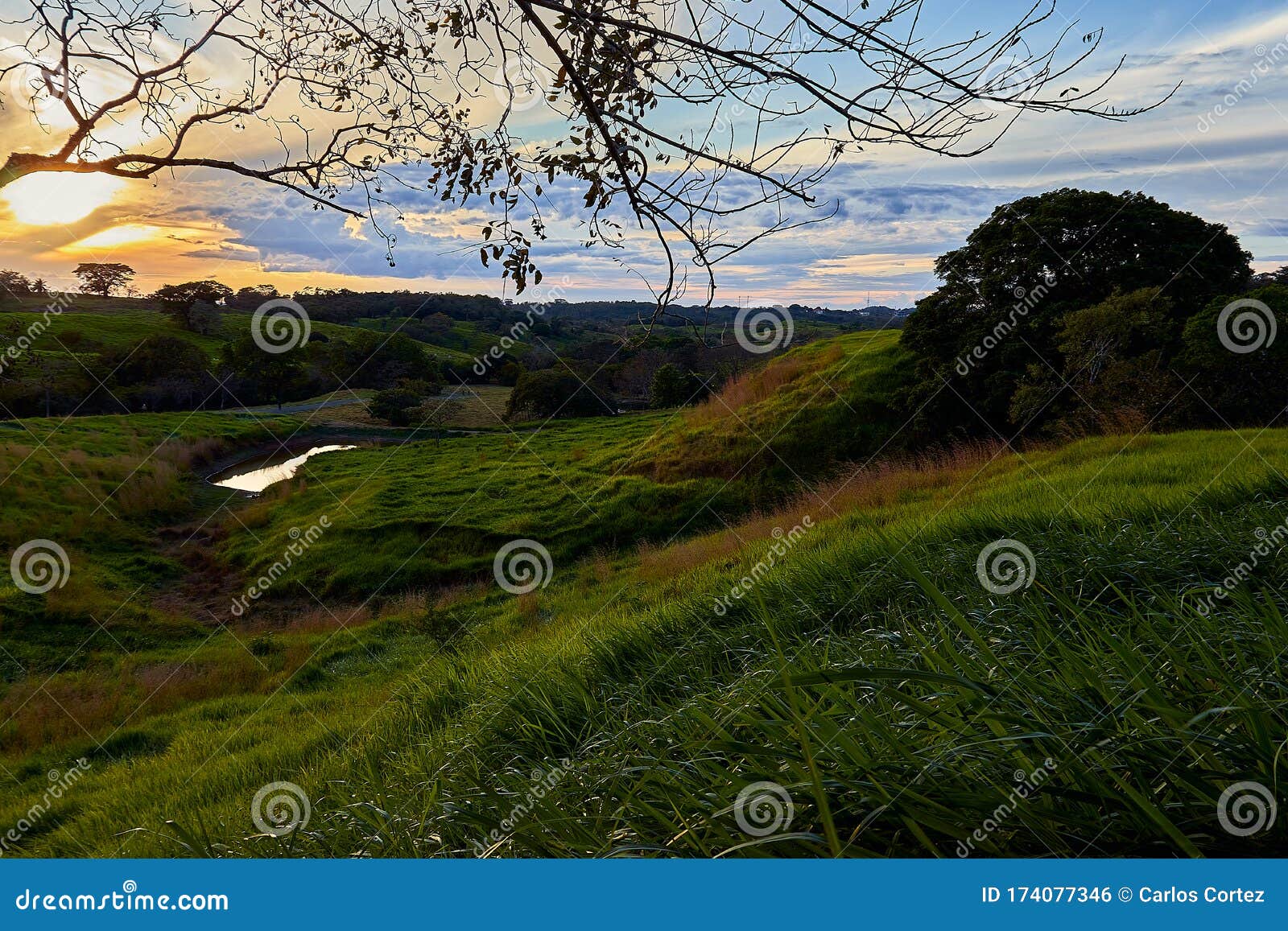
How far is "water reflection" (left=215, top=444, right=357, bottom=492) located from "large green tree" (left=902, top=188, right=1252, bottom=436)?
29.2 m

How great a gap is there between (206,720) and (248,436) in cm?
3554

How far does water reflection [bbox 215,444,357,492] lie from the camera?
33281 mm

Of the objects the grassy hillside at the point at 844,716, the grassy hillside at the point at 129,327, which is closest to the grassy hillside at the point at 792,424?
the grassy hillside at the point at 844,716

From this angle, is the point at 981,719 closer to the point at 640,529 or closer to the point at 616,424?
the point at 640,529

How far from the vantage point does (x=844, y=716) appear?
9.13ft

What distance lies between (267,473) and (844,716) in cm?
3941

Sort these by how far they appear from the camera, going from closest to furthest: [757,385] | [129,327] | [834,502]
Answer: [834,502] → [757,385] → [129,327]

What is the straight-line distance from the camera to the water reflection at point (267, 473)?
109ft

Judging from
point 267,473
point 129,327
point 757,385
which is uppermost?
point 129,327

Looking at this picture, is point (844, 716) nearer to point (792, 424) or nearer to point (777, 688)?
point (777, 688)

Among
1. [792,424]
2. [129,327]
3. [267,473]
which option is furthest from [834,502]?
[129,327]

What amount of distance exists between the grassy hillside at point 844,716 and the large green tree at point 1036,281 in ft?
44.3

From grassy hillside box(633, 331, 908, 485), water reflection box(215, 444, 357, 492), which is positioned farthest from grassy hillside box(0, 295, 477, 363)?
grassy hillside box(633, 331, 908, 485)

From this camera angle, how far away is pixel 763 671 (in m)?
3.56
